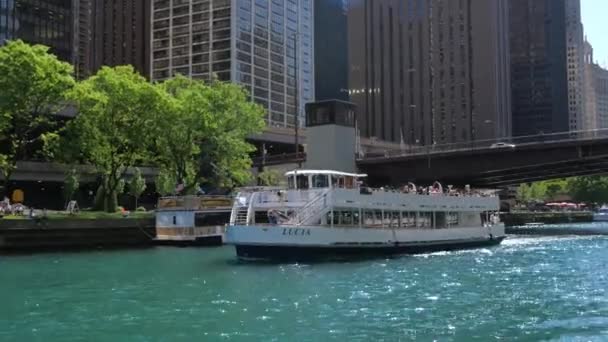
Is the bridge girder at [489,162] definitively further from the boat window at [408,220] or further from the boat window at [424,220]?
the boat window at [408,220]

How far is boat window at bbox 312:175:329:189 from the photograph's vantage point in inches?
1780

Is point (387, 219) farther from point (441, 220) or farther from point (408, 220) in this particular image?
point (441, 220)

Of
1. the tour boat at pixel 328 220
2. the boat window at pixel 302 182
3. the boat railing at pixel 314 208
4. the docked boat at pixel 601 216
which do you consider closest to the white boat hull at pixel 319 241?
the tour boat at pixel 328 220

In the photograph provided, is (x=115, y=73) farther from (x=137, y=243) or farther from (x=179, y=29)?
(x=179, y=29)

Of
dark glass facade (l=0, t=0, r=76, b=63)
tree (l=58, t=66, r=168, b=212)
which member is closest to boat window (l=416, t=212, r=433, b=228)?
tree (l=58, t=66, r=168, b=212)

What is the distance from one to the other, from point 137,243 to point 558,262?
3306 cm

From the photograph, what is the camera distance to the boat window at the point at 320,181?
45219 millimetres

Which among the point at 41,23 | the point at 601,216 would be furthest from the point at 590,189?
the point at 41,23

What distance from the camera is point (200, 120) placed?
69812mm

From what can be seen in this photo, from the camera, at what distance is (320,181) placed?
4534cm

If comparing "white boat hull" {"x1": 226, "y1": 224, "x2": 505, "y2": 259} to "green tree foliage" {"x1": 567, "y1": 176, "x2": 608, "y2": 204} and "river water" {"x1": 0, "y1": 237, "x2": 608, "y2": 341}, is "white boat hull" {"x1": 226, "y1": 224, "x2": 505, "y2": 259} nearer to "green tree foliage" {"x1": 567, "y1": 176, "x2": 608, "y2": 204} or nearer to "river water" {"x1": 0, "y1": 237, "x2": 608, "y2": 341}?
"river water" {"x1": 0, "y1": 237, "x2": 608, "y2": 341}

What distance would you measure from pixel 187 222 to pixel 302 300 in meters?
34.5

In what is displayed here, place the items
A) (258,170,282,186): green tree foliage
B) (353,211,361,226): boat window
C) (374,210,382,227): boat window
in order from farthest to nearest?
(258,170,282,186): green tree foliage, (374,210,382,227): boat window, (353,211,361,226): boat window

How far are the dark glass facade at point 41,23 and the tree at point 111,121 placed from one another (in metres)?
64.0
